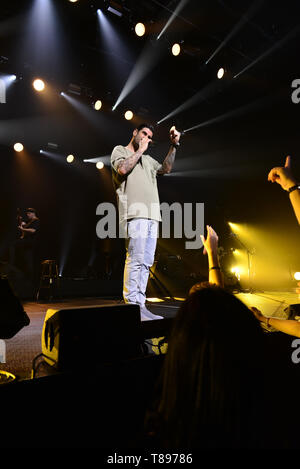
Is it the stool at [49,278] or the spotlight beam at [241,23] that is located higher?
the spotlight beam at [241,23]

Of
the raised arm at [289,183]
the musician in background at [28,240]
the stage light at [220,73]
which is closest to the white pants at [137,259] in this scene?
the raised arm at [289,183]

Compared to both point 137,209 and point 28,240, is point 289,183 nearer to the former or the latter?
point 137,209

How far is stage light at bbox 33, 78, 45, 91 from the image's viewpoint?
568 cm

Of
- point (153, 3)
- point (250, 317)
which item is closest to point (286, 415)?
point (250, 317)

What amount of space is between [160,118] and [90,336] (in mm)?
6182

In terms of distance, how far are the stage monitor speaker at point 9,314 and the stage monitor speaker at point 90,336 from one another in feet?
0.66

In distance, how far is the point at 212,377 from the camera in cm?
72

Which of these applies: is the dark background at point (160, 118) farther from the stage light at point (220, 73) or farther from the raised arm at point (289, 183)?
the raised arm at point (289, 183)

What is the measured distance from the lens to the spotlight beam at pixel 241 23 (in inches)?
170

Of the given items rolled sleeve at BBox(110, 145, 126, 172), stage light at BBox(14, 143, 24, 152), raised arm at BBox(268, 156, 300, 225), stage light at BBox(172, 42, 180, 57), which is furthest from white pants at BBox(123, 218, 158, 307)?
stage light at BBox(14, 143, 24, 152)

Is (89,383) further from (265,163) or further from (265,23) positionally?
(265,163)

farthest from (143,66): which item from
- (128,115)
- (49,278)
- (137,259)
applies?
(49,278)

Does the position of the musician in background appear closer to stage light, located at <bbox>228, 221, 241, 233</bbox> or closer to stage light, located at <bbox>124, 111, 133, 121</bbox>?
stage light, located at <bbox>124, 111, 133, 121</bbox>
